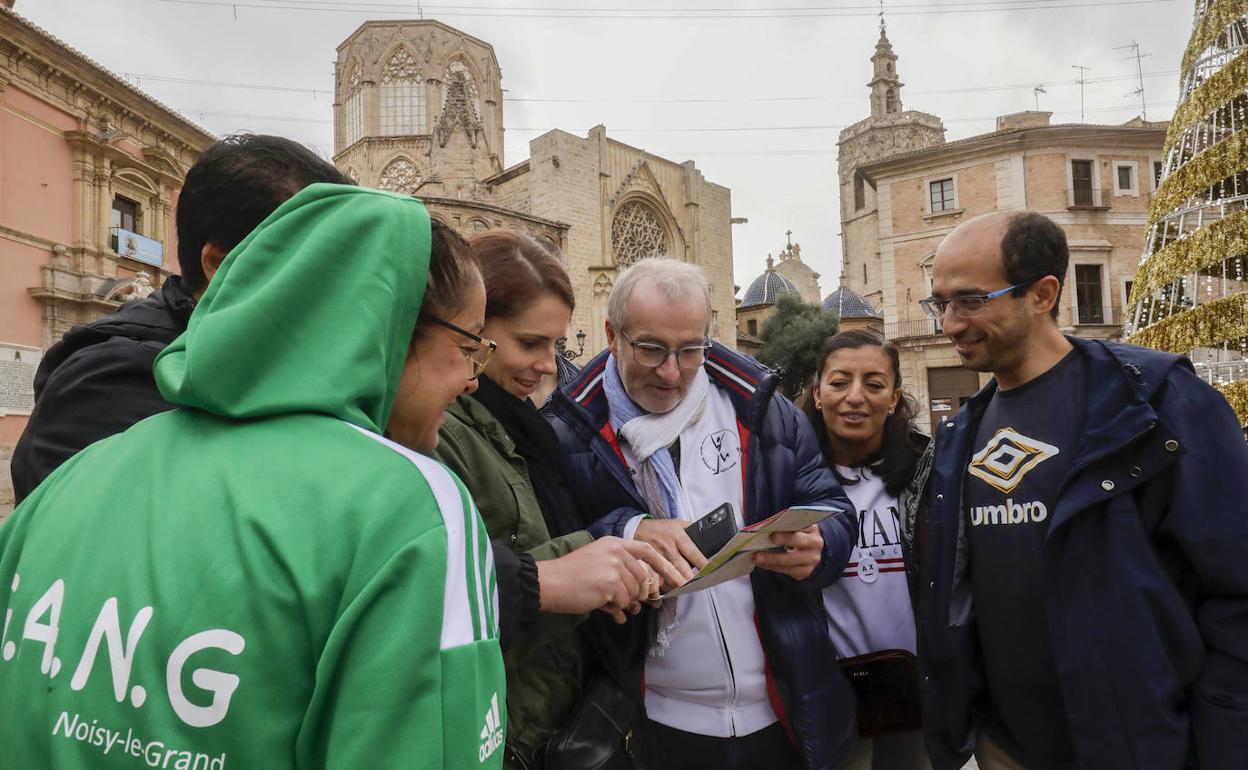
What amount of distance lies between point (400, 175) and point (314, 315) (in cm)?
4841

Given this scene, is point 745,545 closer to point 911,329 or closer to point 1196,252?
point 1196,252

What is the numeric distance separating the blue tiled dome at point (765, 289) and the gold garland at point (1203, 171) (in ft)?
143

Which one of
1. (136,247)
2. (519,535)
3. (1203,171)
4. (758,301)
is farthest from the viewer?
(758,301)

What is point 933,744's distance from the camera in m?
2.38

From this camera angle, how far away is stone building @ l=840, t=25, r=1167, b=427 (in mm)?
25875

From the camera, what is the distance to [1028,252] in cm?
247

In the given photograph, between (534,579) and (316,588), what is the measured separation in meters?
0.83

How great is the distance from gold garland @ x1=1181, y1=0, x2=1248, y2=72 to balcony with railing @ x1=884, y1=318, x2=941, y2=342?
19017 millimetres

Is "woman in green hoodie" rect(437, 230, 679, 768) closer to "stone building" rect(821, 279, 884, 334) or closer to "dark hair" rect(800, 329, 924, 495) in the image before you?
"dark hair" rect(800, 329, 924, 495)

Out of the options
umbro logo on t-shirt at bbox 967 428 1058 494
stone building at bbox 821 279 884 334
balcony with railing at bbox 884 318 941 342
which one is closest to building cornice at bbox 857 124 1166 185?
balcony with railing at bbox 884 318 941 342

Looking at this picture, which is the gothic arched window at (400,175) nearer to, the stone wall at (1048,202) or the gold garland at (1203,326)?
the stone wall at (1048,202)

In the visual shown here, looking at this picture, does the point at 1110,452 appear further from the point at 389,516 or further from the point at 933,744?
the point at 389,516

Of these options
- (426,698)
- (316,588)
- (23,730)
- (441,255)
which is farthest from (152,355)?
(426,698)

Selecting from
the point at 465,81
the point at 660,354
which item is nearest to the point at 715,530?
the point at 660,354
